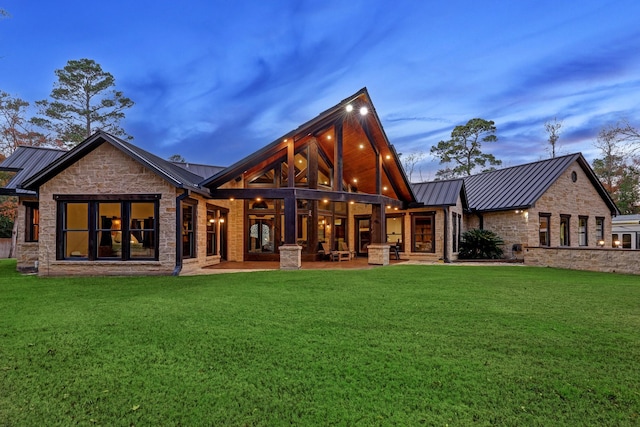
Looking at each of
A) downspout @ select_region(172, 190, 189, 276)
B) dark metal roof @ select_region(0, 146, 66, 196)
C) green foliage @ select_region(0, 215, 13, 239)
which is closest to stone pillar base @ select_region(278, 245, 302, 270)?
downspout @ select_region(172, 190, 189, 276)

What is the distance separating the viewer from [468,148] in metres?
34.2

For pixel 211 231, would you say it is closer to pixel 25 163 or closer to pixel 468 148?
pixel 25 163

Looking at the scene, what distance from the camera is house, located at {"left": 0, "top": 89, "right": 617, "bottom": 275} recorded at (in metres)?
10.7

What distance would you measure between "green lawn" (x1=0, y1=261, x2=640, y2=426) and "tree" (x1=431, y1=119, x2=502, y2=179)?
29.2 meters

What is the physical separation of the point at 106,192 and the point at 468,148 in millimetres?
32591

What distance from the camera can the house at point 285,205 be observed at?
1067 cm

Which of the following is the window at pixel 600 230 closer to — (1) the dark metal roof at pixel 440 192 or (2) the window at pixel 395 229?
(1) the dark metal roof at pixel 440 192

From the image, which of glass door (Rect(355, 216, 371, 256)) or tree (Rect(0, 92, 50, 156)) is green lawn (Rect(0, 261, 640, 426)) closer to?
glass door (Rect(355, 216, 371, 256))

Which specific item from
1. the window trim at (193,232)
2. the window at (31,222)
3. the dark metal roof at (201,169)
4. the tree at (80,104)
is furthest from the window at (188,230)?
the tree at (80,104)

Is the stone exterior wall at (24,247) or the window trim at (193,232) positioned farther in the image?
the stone exterior wall at (24,247)

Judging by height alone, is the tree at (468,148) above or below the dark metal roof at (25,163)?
above

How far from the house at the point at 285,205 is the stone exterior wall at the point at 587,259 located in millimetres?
3025

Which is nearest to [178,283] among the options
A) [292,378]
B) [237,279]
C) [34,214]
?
[237,279]

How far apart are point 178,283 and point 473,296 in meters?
7.26
